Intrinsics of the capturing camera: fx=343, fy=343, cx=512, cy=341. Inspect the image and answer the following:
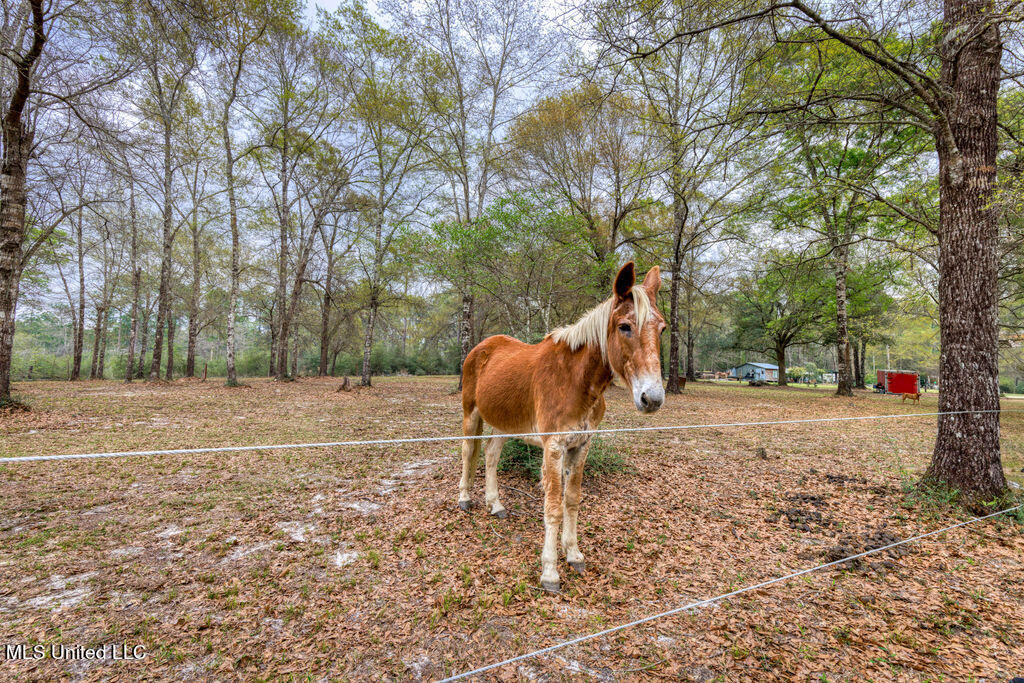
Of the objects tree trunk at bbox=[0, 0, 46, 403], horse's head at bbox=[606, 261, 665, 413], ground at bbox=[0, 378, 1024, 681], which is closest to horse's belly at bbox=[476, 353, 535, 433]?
horse's head at bbox=[606, 261, 665, 413]

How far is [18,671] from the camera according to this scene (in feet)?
6.27

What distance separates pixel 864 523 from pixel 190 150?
26.0 meters

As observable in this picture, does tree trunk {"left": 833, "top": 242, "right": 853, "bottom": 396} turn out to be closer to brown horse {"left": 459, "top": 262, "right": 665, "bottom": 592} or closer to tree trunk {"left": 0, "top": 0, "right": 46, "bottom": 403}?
brown horse {"left": 459, "top": 262, "right": 665, "bottom": 592}

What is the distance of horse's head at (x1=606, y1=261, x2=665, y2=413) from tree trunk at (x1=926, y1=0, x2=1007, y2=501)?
4.37 metres

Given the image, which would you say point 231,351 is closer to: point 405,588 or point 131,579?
point 131,579

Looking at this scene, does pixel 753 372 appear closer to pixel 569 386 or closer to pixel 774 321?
pixel 774 321

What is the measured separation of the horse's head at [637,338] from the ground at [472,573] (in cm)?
167

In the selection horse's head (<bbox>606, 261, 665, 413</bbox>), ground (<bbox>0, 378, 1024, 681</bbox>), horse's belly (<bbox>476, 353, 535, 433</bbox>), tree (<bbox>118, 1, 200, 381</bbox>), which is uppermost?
tree (<bbox>118, 1, 200, 381</bbox>)

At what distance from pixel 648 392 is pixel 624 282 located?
2.67 ft

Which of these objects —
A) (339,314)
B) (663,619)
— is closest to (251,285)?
(339,314)

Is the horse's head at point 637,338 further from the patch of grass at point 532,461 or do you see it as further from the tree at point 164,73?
the tree at point 164,73

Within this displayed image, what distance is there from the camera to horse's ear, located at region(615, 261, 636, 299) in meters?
2.47

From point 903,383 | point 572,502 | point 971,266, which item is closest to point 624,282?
point 572,502

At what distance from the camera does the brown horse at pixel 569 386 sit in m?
2.36
